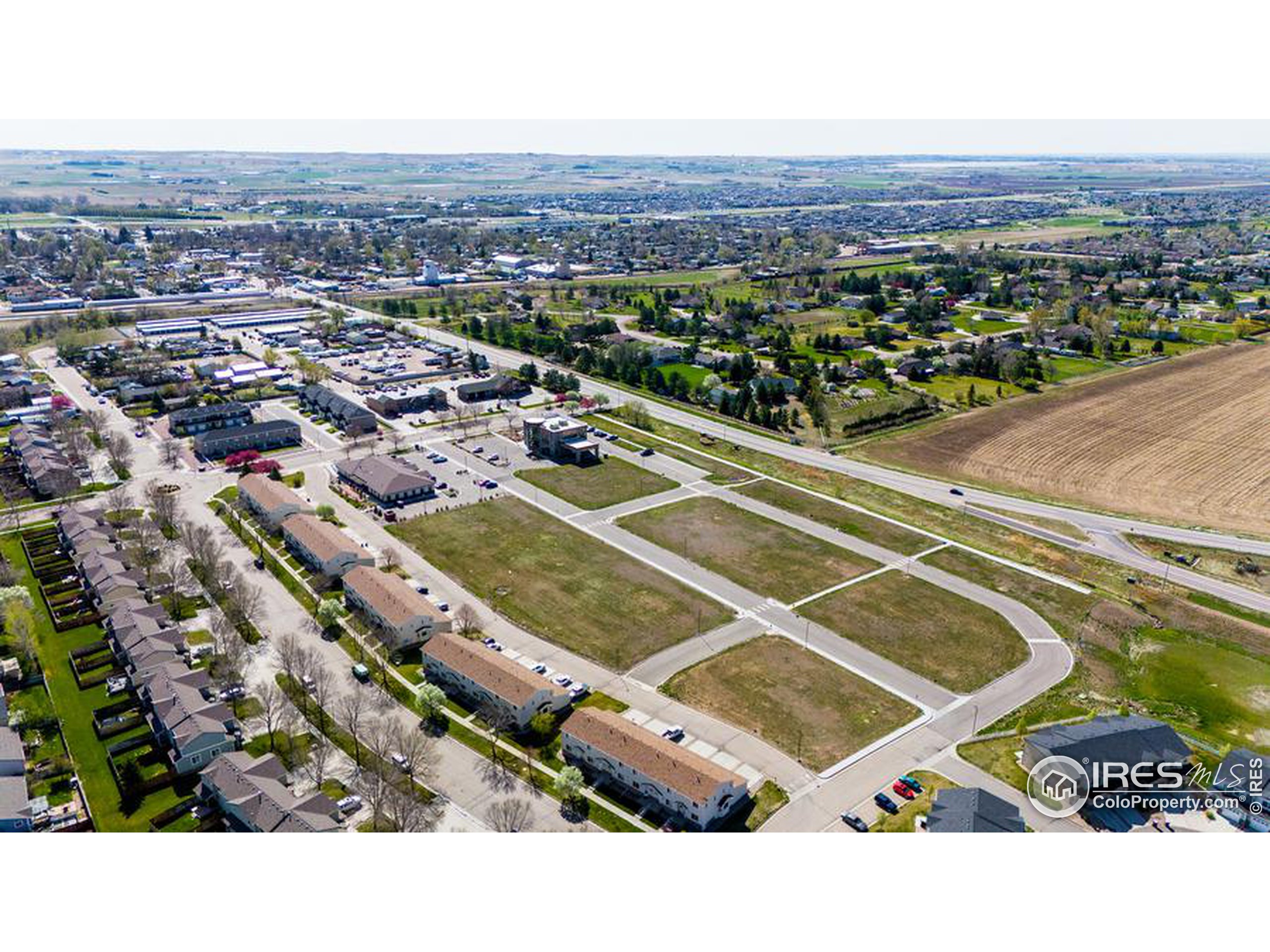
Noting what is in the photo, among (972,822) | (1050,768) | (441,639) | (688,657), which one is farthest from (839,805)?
(441,639)

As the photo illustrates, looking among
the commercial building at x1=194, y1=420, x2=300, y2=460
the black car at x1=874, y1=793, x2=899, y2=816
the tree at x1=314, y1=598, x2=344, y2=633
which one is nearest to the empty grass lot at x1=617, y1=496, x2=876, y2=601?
the black car at x1=874, y1=793, x2=899, y2=816

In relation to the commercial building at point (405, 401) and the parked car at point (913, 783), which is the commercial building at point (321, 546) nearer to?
the commercial building at point (405, 401)

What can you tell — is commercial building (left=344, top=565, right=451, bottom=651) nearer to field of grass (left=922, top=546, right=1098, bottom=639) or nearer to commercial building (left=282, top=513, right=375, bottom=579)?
commercial building (left=282, top=513, right=375, bottom=579)

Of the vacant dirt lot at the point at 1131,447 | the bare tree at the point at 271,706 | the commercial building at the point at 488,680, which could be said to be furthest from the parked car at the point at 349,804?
the vacant dirt lot at the point at 1131,447

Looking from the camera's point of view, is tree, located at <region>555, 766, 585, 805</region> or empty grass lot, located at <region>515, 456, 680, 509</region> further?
empty grass lot, located at <region>515, 456, 680, 509</region>

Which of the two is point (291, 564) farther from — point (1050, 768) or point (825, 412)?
point (825, 412)

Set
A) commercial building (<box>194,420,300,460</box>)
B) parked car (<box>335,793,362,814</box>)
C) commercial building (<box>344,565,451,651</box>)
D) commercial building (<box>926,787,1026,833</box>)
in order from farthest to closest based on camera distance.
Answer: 1. commercial building (<box>194,420,300,460</box>)
2. commercial building (<box>344,565,451,651</box>)
3. parked car (<box>335,793,362,814</box>)
4. commercial building (<box>926,787,1026,833</box>)
